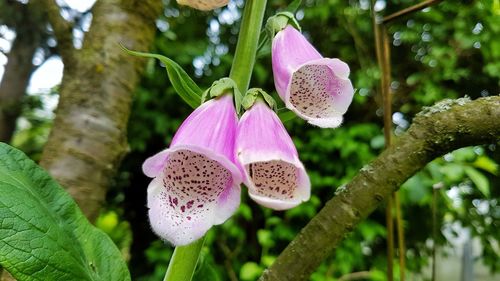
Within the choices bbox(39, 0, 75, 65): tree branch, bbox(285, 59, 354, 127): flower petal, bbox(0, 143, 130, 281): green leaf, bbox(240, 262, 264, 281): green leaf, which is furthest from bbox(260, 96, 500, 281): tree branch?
bbox(240, 262, 264, 281): green leaf

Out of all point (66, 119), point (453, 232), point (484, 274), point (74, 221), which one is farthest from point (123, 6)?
point (484, 274)

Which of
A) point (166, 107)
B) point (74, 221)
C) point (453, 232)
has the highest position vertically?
point (74, 221)

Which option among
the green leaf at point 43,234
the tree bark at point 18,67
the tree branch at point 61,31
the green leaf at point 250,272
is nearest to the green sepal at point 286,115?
the green leaf at point 43,234

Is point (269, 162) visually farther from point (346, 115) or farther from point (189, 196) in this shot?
point (346, 115)

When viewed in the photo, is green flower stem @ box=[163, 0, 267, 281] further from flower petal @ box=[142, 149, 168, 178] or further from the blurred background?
the blurred background

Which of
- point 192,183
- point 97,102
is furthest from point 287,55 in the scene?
point 97,102

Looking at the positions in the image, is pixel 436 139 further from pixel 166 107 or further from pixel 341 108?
pixel 166 107

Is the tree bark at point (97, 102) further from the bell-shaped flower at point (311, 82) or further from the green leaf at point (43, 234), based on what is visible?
the bell-shaped flower at point (311, 82)

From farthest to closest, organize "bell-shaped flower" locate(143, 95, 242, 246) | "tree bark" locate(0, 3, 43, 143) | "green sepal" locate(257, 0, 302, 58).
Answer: "tree bark" locate(0, 3, 43, 143), "green sepal" locate(257, 0, 302, 58), "bell-shaped flower" locate(143, 95, 242, 246)
